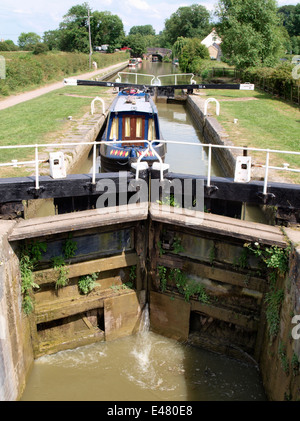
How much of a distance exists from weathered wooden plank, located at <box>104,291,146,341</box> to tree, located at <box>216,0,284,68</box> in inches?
1118

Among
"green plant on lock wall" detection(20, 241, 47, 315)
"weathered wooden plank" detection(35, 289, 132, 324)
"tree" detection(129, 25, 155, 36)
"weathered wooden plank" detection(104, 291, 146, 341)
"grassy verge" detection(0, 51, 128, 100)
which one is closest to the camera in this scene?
"green plant on lock wall" detection(20, 241, 47, 315)

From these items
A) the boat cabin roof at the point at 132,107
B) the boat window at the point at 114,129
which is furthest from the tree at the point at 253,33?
the boat window at the point at 114,129

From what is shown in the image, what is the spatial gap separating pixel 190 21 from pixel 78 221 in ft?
328

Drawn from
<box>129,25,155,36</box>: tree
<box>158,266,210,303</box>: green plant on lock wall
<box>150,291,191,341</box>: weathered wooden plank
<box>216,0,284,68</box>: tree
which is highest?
<box>129,25,155,36</box>: tree

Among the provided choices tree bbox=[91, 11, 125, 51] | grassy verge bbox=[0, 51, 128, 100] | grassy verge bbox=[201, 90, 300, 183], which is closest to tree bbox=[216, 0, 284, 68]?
grassy verge bbox=[201, 90, 300, 183]

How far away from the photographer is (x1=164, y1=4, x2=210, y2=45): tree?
9212 cm

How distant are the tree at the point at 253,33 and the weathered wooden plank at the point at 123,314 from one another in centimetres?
2840

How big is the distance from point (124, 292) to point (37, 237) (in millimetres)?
1739

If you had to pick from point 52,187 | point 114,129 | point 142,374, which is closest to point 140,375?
point 142,374

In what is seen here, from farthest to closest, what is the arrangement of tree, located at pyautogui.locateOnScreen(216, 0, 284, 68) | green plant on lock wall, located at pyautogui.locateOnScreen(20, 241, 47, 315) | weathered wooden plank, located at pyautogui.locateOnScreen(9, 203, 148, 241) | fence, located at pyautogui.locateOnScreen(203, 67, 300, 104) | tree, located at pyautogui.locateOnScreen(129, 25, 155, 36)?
→ tree, located at pyautogui.locateOnScreen(129, 25, 155, 36) < tree, located at pyautogui.locateOnScreen(216, 0, 284, 68) < fence, located at pyautogui.locateOnScreen(203, 67, 300, 104) < green plant on lock wall, located at pyautogui.locateOnScreen(20, 241, 47, 315) < weathered wooden plank, located at pyautogui.locateOnScreen(9, 203, 148, 241)

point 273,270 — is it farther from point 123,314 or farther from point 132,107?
point 132,107

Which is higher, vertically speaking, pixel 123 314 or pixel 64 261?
pixel 64 261

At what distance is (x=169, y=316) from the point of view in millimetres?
6758

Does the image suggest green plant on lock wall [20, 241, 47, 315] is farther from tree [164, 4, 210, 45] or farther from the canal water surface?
tree [164, 4, 210, 45]
